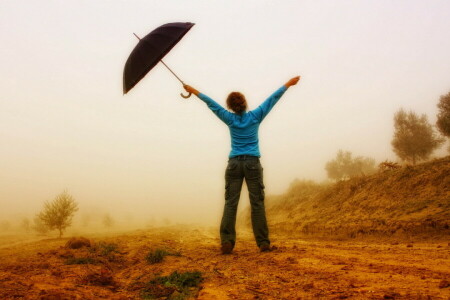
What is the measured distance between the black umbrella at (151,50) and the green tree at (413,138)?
88.1 feet

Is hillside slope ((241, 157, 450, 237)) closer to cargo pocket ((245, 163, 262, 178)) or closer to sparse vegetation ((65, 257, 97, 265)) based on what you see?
cargo pocket ((245, 163, 262, 178))

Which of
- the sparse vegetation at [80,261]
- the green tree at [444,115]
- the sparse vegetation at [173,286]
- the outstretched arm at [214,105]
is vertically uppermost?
the green tree at [444,115]

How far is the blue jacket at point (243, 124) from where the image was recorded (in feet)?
16.2

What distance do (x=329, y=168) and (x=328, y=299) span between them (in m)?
41.2

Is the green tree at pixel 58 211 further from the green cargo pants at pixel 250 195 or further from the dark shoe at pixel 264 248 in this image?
the dark shoe at pixel 264 248

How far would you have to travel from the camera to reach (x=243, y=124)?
4.98 meters

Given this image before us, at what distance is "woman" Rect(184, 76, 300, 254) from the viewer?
4.77 m

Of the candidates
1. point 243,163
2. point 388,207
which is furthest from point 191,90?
point 388,207

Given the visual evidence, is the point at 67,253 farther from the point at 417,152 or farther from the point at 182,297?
the point at 417,152

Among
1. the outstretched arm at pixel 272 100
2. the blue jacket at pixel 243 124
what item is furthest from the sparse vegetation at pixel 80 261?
the outstretched arm at pixel 272 100

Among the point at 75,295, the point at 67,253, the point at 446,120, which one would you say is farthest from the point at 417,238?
the point at 446,120

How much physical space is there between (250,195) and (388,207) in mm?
5228

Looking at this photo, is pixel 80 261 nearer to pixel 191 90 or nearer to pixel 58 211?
pixel 191 90

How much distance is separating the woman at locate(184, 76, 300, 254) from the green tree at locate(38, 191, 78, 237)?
1279 cm
